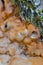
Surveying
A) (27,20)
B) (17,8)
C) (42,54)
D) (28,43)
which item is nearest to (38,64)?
(42,54)

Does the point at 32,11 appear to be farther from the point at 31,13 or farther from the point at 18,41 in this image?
the point at 18,41

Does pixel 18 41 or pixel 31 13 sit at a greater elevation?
pixel 31 13

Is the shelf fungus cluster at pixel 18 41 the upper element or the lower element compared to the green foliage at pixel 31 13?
lower

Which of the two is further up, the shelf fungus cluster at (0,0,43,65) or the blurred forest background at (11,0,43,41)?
the blurred forest background at (11,0,43,41)

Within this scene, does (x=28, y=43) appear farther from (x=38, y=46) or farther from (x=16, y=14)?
(x=16, y=14)

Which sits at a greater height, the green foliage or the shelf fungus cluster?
the green foliage

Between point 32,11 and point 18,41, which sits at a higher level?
point 32,11

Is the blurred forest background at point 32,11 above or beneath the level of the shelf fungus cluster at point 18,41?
above

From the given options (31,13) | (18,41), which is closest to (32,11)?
(31,13)
